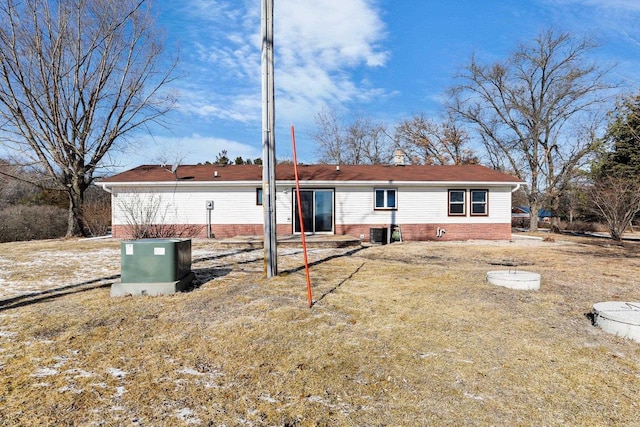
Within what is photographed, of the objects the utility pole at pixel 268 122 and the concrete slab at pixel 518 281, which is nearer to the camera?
the concrete slab at pixel 518 281

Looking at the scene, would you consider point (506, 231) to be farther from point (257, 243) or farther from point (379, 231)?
point (257, 243)

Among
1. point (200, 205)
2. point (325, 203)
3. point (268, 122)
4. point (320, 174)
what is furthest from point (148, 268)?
point (320, 174)

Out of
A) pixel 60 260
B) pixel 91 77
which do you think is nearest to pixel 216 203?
pixel 60 260

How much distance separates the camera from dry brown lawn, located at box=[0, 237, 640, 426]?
8.82 ft

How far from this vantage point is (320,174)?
16953 mm

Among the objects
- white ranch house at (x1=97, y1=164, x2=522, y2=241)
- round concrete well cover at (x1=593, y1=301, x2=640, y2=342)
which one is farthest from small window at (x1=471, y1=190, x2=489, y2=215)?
round concrete well cover at (x1=593, y1=301, x2=640, y2=342)

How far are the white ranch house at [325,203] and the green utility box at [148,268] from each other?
31.0ft

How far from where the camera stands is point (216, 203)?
15766mm

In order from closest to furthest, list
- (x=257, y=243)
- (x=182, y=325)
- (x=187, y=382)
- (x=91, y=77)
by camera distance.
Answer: (x=187, y=382) < (x=182, y=325) < (x=257, y=243) < (x=91, y=77)

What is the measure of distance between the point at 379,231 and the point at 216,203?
7.03 m

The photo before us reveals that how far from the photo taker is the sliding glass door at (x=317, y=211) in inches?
623

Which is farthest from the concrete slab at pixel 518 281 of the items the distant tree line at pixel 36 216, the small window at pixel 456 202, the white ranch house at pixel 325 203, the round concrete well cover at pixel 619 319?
the distant tree line at pixel 36 216

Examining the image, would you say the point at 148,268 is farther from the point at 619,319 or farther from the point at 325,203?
the point at 325,203

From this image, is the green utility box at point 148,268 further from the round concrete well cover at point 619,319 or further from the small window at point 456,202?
the small window at point 456,202
